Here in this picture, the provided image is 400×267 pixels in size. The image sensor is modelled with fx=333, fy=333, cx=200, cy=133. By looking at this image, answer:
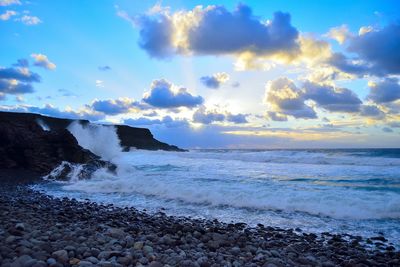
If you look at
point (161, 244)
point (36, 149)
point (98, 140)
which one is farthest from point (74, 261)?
point (98, 140)

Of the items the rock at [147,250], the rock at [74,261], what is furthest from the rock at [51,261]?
the rock at [147,250]

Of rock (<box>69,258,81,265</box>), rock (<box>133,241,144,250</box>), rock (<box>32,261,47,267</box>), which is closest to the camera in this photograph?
rock (<box>32,261,47,267</box>)

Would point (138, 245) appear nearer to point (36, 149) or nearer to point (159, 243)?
point (159, 243)

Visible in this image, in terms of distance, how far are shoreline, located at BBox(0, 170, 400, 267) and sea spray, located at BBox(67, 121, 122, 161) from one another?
26989 mm

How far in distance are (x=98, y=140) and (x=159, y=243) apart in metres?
33.7

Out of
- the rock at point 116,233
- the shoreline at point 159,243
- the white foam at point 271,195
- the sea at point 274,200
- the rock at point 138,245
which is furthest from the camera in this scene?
the white foam at point 271,195

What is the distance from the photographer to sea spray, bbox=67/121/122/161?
36500 mm

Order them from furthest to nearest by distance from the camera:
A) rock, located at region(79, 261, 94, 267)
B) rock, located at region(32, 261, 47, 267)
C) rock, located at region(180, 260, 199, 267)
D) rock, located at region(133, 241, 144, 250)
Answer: rock, located at region(133, 241, 144, 250) → rock, located at region(180, 260, 199, 267) → rock, located at region(79, 261, 94, 267) → rock, located at region(32, 261, 47, 267)

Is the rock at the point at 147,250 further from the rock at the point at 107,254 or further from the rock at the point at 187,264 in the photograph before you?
the rock at the point at 187,264

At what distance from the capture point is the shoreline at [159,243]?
530cm

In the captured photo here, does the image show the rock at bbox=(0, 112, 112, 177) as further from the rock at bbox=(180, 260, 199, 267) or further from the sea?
the rock at bbox=(180, 260, 199, 267)

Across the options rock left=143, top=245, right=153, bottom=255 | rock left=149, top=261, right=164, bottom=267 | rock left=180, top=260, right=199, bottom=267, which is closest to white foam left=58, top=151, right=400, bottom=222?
rock left=143, top=245, right=153, bottom=255

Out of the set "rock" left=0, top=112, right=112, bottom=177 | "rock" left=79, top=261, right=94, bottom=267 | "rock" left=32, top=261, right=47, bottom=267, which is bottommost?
"rock" left=79, top=261, right=94, bottom=267

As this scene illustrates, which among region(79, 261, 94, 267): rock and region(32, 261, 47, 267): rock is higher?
region(32, 261, 47, 267): rock
